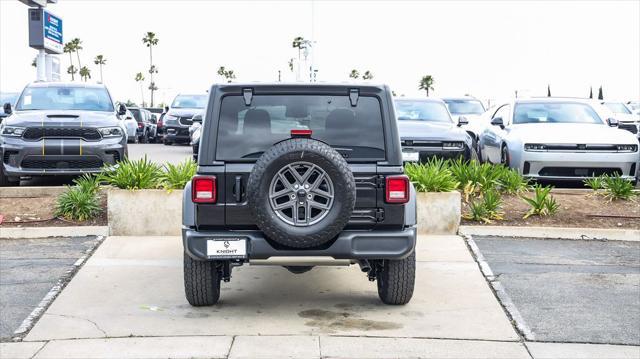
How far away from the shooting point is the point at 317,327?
6281 millimetres

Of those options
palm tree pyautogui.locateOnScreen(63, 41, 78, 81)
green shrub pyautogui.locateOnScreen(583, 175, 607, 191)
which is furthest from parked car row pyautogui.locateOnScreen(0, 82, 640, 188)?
palm tree pyautogui.locateOnScreen(63, 41, 78, 81)

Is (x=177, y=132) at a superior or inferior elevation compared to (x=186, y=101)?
inferior

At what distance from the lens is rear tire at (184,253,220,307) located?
21.6 feet

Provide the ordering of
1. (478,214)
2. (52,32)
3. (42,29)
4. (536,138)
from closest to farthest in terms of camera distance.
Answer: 1. (478,214)
2. (536,138)
3. (42,29)
4. (52,32)

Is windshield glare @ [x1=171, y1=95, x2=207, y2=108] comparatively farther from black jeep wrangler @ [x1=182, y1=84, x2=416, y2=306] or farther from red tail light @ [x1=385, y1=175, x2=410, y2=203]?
red tail light @ [x1=385, y1=175, x2=410, y2=203]

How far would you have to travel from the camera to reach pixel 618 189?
37.9 feet

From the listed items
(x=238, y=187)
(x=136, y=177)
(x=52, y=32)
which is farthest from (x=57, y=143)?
(x=52, y=32)

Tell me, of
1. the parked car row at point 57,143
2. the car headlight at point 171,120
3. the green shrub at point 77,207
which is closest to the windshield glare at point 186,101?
the car headlight at point 171,120

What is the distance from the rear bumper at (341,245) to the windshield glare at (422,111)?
9078 millimetres

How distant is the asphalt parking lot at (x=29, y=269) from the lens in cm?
680

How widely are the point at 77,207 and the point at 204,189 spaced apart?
5016 millimetres

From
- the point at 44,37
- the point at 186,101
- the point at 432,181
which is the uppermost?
the point at 44,37

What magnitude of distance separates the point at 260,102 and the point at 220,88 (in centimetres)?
32

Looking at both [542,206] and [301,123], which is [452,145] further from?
[301,123]
